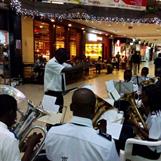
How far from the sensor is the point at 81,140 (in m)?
1.79

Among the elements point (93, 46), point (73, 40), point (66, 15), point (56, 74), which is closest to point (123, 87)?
point (56, 74)

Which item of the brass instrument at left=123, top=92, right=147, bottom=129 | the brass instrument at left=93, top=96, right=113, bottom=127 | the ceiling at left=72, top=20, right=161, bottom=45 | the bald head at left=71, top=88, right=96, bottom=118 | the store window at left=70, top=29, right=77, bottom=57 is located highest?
the ceiling at left=72, top=20, right=161, bottom=45

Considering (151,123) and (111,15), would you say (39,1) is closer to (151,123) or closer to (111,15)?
(111,15)

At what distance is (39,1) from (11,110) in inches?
364

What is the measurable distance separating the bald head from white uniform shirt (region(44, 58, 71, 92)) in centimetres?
307

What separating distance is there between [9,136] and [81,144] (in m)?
0.39

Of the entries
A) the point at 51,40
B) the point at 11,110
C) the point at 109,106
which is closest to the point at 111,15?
the point at 51,40

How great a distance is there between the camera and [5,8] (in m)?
12.2

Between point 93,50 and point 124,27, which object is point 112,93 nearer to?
point 124,27

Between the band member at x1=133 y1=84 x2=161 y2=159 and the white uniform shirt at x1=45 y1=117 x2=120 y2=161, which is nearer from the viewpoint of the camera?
the white uniform shirt at x1=45 y1=117 x2=120 y2=161

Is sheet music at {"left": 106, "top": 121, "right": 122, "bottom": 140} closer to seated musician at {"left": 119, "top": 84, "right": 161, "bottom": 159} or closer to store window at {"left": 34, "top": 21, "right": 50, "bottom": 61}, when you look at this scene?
seated musician at {"left": 119, "top": 84, "right": 161, "bottom": 159}

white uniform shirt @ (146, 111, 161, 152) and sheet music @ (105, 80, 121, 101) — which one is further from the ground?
sheet music @ (105, 80, 121, 101)

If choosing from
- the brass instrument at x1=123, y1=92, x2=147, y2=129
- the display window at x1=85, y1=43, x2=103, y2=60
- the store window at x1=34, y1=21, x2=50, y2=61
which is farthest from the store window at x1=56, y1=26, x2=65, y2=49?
the brass instrument at x1=123, y1=92, x2=147, y2=129

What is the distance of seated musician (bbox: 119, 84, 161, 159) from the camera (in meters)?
2.58
